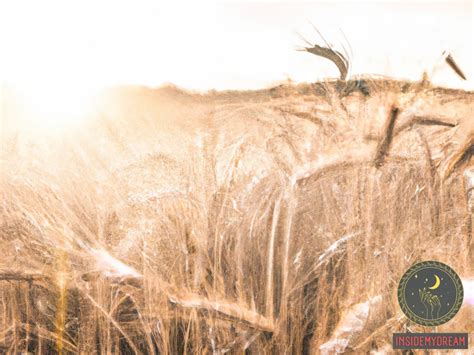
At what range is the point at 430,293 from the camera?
266 centimetres

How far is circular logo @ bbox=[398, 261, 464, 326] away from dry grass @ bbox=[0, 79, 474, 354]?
79mm

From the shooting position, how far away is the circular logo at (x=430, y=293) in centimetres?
263

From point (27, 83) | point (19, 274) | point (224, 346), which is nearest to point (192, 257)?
point (224, 346)

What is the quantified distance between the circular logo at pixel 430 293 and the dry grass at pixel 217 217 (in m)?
0.08

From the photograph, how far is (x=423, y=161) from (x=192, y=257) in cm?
106

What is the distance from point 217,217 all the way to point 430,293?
3.21ft

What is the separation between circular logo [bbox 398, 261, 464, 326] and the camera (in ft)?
8.63

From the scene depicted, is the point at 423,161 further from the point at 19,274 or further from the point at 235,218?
the point at 19,274
